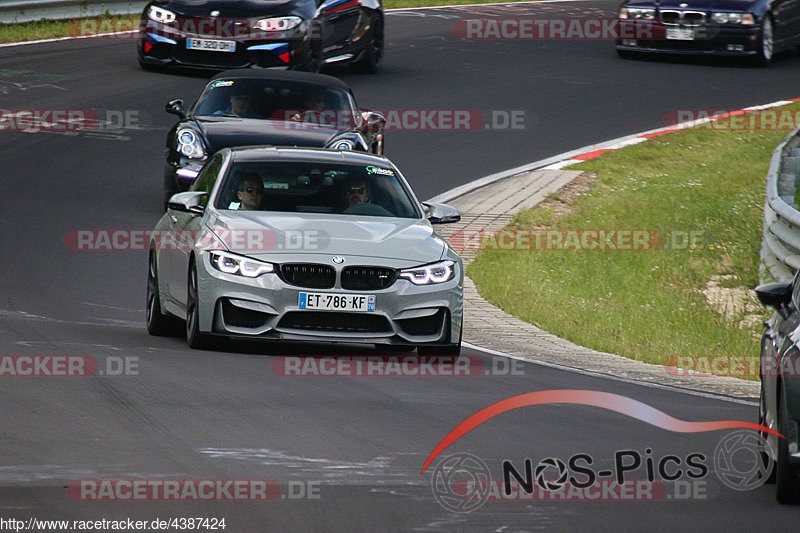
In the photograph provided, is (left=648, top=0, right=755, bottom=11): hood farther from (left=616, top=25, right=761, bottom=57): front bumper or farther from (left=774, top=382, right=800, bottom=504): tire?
(left=774, top=382, right=800, bottom=504): tire

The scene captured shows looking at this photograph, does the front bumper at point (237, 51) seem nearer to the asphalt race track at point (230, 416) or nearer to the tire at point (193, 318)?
the asphalt race track at point (230, 416)

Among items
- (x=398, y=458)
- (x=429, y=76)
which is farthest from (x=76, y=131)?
(x=398, y=458)

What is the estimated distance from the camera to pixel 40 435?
7113 mm

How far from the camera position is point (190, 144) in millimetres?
15469

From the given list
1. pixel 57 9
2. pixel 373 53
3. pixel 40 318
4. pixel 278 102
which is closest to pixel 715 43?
pixel 373 53

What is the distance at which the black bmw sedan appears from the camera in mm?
22047

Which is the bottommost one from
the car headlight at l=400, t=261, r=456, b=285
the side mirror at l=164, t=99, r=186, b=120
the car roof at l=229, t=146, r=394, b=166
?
the side mirror at l=164, t=99, r=186, b=120

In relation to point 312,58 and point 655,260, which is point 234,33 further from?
point 655,260

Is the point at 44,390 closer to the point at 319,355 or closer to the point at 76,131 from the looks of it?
the point at 319,355

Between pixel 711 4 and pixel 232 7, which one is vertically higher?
pixel 232 7

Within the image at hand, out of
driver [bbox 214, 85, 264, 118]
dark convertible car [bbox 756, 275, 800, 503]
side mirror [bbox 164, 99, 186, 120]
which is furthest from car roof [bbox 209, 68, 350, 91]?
dark convertible car [bbox 756, 275, 800, 503]

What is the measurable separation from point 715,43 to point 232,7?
949cm

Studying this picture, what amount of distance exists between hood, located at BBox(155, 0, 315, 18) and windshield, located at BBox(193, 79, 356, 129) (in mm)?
5087

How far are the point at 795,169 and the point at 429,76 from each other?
9.72 meters
